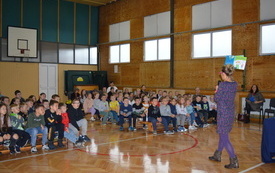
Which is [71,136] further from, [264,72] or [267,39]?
[267,39]

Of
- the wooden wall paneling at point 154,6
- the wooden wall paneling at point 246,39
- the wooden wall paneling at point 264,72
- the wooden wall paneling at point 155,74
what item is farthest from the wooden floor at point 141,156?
the wooden wall paneling at point 154,6

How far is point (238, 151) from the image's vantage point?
20.1ft

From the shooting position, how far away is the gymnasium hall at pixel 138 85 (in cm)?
527

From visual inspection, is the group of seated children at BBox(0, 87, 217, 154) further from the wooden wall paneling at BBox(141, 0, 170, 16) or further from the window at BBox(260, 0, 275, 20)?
the wooden wall paneling at BBox(141, 0, 170, 16)

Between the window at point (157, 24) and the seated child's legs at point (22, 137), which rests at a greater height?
the window at point (157, 24)

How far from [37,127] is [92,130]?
2.71 metres

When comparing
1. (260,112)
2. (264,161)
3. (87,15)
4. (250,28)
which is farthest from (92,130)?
(87,15)

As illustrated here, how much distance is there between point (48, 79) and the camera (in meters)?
16.6

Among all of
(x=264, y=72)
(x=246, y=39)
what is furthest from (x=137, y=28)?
(x=264, y=72)

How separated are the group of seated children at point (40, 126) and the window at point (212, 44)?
7702 mm

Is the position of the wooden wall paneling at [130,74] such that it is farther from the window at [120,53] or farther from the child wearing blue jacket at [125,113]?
the child wearing blue jacket at [125,113]

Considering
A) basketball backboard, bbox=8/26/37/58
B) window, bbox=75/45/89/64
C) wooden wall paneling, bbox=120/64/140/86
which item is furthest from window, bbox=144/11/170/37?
basketball backboard, bbox=8/26/37/58

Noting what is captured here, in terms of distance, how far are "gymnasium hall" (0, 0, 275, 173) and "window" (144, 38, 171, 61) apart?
2.2 inches

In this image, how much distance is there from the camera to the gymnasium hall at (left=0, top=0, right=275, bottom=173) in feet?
17.3
